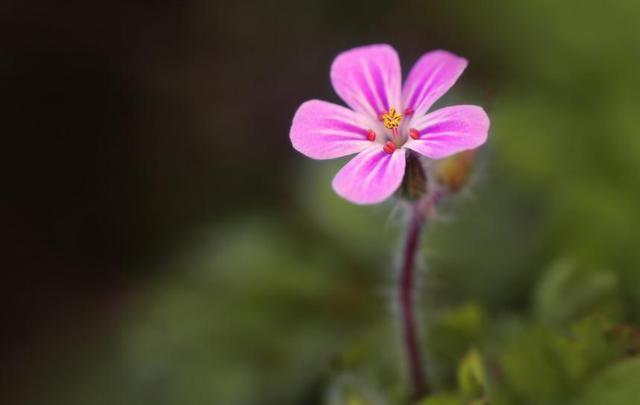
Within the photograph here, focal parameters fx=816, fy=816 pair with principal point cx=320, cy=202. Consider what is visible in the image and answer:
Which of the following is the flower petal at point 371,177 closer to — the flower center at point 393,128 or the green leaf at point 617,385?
the flower center at point 393,128

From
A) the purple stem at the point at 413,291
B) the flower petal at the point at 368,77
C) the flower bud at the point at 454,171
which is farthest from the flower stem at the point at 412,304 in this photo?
the flower petal at the point at 368,77

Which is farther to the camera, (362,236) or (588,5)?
(588,5)

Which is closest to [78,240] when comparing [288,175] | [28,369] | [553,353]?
[28,369]

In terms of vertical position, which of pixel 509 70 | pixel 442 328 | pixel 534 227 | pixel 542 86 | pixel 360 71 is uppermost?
pixel 509 70

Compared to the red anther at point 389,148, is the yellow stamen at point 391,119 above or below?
above

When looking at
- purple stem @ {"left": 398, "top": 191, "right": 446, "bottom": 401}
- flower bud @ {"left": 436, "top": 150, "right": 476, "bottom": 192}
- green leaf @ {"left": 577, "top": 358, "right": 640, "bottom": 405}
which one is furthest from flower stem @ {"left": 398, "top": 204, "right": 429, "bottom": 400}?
green leaf @ {"left": 577, "top": 358, "right": 640, "bottom": 405}

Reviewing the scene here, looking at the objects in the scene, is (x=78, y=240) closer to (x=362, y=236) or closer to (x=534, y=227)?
(x=362, y=236)

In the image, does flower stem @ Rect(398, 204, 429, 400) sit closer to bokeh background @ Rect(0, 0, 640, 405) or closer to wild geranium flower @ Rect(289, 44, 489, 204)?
bokeh background @ Rect(0, 0, 640, 405)

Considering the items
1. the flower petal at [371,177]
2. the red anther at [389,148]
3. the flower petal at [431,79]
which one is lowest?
the flower petal at [371,177]
